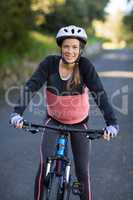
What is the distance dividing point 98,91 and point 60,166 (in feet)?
2.50

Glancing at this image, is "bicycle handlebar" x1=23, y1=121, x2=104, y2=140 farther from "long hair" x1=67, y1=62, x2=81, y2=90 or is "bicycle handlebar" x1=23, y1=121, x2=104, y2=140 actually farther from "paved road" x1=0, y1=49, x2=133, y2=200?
"paved road" x1=0, y1=49, x2=133, y2=200

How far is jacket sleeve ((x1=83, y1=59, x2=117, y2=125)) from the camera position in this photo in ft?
14.6

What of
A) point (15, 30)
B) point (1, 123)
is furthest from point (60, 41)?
point (15, 30)

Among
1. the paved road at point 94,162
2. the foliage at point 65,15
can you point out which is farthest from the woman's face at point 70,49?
the foliage at point 65,15

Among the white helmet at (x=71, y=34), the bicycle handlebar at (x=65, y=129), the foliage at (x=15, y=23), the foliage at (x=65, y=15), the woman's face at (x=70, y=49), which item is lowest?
the bicycle handlebar at (x=65, y=129)

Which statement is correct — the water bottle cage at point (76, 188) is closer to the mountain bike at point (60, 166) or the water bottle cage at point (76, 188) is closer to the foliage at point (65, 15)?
the mountain bike at point (60, 166)

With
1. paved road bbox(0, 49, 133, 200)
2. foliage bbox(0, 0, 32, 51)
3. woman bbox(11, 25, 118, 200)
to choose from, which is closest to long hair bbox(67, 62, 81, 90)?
woman bbox(11, 25, 118, 200)

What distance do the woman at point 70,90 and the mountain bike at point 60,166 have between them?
0.08 metres

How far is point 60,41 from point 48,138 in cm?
90

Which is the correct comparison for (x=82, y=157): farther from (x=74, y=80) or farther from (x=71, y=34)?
(x=71, y=34)

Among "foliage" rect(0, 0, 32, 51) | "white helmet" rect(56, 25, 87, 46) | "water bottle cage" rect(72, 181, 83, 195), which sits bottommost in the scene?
"water bottle cage" rect(72, 181, 83, 195)

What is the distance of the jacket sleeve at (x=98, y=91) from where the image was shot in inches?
175

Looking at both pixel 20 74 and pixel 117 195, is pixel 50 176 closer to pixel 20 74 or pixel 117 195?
pixel 117 195

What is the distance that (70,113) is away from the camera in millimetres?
4648
